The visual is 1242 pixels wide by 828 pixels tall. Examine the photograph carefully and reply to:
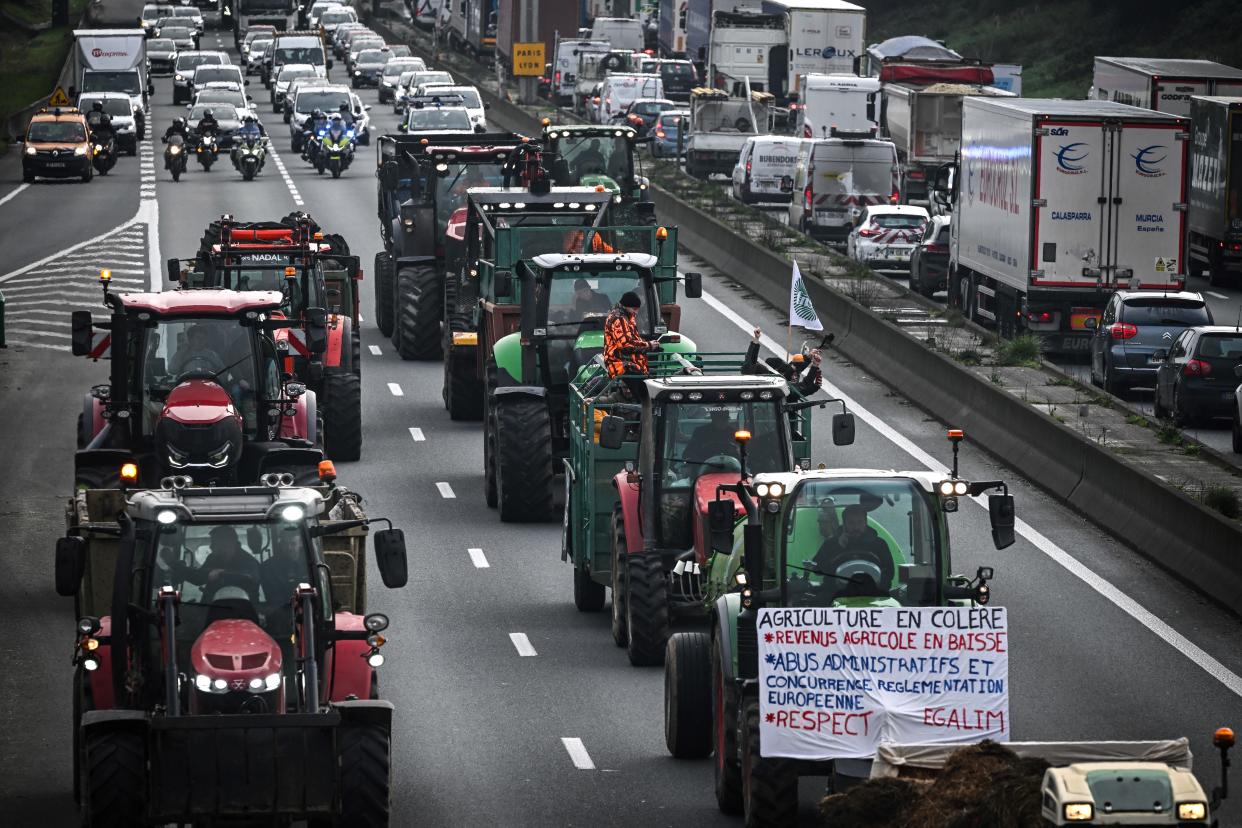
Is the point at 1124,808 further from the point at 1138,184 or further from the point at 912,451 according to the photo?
the point at 1138,184

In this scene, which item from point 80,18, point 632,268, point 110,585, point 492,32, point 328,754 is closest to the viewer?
point 328,754

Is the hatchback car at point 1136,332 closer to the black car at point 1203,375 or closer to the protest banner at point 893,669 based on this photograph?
the black car at point 1203,375

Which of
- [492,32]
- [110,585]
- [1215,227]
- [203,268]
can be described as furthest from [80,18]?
[110,585]

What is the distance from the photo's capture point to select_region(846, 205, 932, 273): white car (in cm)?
4481

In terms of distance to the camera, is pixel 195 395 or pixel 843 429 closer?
pixel 843 429

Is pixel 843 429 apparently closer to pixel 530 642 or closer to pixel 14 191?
pixel 530 642

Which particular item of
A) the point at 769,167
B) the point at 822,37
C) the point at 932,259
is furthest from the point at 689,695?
the point at 822,37

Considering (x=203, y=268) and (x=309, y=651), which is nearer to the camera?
(x=309, y=651)

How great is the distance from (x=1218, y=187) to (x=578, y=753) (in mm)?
30826

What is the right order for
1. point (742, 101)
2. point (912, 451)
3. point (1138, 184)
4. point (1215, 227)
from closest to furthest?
1. point (912, 451)
2. point (1138, 184)
3. point (1215, 227)
4. point (742, 101)

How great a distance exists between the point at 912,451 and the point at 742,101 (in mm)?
34393

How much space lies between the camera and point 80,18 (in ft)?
389

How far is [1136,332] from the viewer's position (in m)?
32.9

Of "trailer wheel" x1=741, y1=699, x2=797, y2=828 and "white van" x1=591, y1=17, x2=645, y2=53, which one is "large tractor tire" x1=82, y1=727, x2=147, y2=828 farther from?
"white van" x1=591, y1=17, x2=645, y2=53
